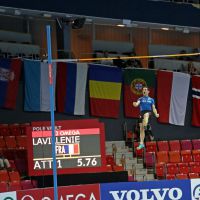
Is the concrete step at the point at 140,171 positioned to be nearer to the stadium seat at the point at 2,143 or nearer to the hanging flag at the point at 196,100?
the stadium seat at the point at 2,143

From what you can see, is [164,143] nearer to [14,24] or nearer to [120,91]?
[120,91]

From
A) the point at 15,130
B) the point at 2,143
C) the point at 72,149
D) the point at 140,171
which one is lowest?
the point at 140,171

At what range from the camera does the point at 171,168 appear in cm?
2438

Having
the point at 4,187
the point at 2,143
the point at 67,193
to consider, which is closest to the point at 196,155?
the point at 2,143

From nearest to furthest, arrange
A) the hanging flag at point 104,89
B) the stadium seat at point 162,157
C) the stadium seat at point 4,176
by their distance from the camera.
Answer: the stadium seat at point 4,176 < the stadium seat at point 162,157 < the hanging flag at point 104,89

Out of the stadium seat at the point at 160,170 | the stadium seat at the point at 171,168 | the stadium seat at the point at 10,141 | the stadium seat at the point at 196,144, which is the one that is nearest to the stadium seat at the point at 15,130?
the stadium seat at the point at 10,141

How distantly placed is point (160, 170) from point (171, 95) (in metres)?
5.22

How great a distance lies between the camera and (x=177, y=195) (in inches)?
725

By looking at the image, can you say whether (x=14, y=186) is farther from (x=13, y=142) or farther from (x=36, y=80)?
(x=36, y=80)

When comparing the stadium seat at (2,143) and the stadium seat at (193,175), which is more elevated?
the stadium seat at (2,143)

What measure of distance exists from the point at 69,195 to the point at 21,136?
7.32 metres

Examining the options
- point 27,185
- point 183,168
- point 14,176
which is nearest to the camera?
point 27,185

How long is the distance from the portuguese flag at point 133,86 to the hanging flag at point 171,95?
502 millimetres

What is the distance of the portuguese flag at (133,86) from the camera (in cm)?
2802
